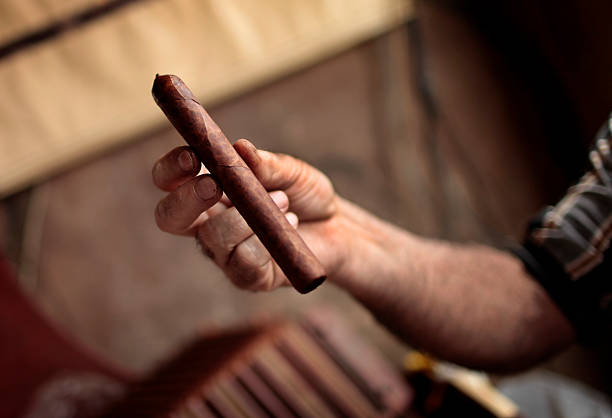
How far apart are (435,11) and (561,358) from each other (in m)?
1.51

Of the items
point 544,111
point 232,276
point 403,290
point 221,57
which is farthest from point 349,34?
point 232,276

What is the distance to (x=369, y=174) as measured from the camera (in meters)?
2.28

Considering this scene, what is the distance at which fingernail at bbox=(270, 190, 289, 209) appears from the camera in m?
0.83

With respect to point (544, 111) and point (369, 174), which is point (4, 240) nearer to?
point (369, 174)

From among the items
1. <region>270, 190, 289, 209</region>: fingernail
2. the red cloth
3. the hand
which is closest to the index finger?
the hand

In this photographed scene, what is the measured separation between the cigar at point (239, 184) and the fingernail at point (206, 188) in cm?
3

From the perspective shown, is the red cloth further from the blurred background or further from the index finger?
the index finger

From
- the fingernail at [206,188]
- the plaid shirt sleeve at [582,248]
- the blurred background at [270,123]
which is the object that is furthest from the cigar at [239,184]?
the blurred background at [270,123]

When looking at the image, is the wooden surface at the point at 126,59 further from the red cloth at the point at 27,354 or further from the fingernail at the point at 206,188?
the fingernail at the point at 206,188

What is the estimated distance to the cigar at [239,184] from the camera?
0.70m

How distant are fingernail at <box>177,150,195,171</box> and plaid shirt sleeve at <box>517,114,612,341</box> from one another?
74 cm

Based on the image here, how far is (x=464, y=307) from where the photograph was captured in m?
1.19

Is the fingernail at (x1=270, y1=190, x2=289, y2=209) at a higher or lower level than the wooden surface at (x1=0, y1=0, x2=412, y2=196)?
lower

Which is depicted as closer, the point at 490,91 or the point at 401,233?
the point at 401,233
